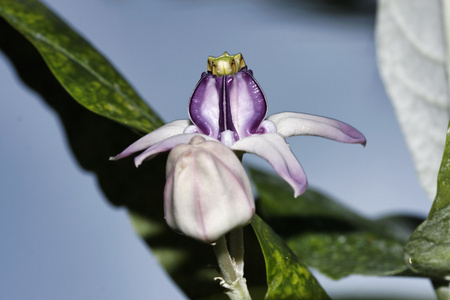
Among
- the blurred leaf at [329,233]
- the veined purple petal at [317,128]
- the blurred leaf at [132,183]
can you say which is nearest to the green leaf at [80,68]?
the blurred leaf at [132,183]

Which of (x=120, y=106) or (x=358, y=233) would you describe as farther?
(x=358, y=233)

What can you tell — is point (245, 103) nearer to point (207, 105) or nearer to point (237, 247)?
point (207, 105)

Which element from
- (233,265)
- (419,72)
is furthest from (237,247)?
(419,72)

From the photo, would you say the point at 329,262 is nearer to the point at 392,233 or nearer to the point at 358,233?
the point at 358,233

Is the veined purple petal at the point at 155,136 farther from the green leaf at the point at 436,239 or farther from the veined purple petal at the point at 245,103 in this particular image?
the green leaf at the point at 436,239

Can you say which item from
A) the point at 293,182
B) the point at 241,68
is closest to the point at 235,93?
the point at 241,68

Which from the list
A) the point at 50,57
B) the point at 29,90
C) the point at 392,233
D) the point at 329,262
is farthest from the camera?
the point at 392,233

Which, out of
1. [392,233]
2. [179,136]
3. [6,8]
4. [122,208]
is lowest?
[392,233]

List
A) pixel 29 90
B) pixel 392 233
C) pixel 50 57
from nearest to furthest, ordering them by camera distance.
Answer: pixel 50 57, pixel 29 90, pixel 392 233
